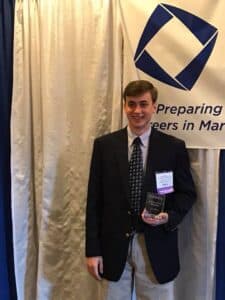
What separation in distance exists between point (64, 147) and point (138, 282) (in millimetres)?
845

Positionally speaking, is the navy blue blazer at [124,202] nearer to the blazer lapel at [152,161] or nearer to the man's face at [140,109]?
the blazer lapel at [152,161]

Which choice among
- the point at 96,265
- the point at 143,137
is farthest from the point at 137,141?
the point at 96,265

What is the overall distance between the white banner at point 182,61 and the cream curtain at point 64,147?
4.1 inches

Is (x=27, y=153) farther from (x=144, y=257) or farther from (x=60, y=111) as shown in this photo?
(x=144, y=257)

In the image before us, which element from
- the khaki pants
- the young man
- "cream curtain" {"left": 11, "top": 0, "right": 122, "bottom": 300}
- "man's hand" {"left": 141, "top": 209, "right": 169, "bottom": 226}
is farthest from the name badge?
"cream curtain" {"left": 11, "top": 0, "right": 122, "bottom": 300}

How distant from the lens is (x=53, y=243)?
219cm

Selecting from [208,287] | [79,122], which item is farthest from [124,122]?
[208,287]

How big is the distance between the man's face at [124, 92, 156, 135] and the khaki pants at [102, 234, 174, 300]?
0.52 meters

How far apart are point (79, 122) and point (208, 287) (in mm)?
1136

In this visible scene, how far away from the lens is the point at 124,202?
172 cm

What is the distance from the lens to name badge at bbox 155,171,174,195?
1698 millimetres

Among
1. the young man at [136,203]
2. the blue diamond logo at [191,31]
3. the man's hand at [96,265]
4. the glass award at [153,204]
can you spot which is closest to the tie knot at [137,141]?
the young man at [136,203]

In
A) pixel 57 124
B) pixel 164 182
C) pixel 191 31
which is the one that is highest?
pixel 191 31

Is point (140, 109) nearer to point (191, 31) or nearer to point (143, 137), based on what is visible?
point (143, 137)
